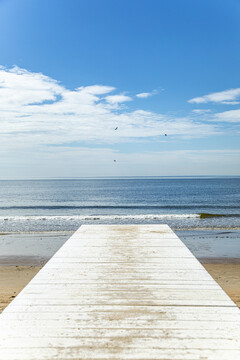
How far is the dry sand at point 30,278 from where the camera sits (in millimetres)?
8219

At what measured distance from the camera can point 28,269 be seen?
1117 centimetres

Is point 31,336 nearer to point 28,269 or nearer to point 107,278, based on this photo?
point 107,278

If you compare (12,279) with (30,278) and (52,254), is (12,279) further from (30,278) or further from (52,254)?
(52,254)

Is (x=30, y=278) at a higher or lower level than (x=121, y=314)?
lower

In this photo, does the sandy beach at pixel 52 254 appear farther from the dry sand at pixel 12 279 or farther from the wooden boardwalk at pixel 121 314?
the wooden boardwalk at pixel 121 314

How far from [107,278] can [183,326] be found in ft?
6.24

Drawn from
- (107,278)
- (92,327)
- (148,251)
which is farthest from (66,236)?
(92,327)

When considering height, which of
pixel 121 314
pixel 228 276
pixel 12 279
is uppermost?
pixel 121 314

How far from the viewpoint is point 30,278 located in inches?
393

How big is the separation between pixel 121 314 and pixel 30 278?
7.13 metres

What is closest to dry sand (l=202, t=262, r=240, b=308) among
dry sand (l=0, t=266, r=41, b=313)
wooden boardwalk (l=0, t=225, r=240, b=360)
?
wooden boardwalk (l=0, t=225, r=240, b=360)

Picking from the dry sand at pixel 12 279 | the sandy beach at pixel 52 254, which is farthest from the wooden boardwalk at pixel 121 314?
the sandy beach at pixel 52 254

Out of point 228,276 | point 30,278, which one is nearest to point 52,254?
point 30,278

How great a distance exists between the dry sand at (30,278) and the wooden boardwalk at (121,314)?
2.99 meters
